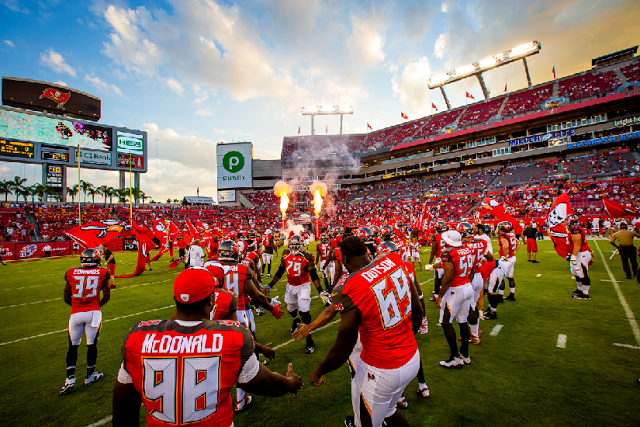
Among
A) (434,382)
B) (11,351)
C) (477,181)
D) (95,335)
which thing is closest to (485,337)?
(434,382)

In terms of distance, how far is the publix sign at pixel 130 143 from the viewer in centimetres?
4406

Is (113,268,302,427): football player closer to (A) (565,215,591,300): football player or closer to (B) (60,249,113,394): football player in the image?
(B) (60,249,113,394): football player

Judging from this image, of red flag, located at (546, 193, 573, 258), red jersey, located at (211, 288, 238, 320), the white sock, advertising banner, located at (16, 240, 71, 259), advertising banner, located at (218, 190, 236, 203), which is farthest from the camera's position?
advertising banner, located at (218, 190, 236, 203)

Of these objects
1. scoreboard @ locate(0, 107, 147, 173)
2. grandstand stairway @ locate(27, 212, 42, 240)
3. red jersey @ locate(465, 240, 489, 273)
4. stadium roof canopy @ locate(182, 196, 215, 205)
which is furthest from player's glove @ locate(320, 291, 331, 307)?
stadium roof canopy @ locate(182, 196, 215, 205)

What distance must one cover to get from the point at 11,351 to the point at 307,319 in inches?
269

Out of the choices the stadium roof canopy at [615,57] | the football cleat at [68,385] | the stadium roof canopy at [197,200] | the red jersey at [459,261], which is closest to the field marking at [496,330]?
the red jersey at [459,261]

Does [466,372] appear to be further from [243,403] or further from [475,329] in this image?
[243,403]

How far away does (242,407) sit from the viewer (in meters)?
4.20

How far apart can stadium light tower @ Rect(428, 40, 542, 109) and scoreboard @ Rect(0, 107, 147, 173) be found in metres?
53.7

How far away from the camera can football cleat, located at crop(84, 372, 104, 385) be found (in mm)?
4848

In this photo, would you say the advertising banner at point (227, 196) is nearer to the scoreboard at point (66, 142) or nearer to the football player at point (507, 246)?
the scoreboard at point (66, 142)

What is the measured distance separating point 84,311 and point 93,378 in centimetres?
124

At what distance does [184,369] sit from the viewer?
5.82ft

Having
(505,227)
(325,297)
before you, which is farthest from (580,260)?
(325,297)
